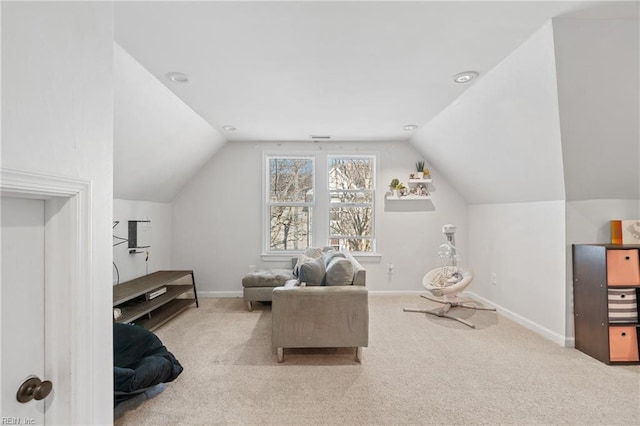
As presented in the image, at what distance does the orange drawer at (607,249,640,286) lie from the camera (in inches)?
106

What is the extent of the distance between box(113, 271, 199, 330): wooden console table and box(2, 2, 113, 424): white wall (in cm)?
223

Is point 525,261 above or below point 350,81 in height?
below

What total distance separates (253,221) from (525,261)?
3.74 metres

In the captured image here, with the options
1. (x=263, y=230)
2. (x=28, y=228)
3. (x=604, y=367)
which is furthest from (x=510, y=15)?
(x=263, y=230)

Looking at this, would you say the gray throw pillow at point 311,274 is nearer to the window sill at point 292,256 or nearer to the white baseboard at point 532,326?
the window sill at point 292,256

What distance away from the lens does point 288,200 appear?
16.9 feet

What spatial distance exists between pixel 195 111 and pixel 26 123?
294 cm

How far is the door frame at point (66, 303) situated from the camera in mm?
906

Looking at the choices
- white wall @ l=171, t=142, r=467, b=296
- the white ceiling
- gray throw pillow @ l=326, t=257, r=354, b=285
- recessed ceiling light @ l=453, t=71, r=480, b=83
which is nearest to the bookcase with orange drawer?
recessed ceiling light @ l=453, t=71, r=480, b=83

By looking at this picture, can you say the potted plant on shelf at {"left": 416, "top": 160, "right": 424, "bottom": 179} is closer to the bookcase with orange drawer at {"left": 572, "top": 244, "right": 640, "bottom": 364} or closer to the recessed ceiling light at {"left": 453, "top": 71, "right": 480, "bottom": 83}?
the recessed ceiling light at {"left": 453, "top": 71, "right": 480, "bottom": 83}

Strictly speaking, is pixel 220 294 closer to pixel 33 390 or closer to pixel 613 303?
pixel 33 390

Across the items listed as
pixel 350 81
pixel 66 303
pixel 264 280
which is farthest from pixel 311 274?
pixel 66 303

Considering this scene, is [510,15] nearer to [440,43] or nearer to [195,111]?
[440,43]

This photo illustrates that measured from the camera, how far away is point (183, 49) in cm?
220
